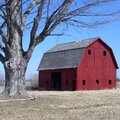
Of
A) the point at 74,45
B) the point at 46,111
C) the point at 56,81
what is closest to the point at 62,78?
the point at 56,81

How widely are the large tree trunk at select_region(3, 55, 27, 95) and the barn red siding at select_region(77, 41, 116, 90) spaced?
2631 cm

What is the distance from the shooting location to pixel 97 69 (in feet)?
152

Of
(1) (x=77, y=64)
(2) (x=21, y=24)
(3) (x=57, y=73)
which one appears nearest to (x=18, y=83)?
(2) (x=21, y=24)

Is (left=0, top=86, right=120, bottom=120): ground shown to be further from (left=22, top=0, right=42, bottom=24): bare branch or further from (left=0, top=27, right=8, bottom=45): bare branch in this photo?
(left=22, top=0, right=42, bottom=24): bare branch

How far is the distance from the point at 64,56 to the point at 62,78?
2765 mm

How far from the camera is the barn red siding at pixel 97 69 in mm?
44406

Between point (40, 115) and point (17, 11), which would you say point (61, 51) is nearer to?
point (17, 11)

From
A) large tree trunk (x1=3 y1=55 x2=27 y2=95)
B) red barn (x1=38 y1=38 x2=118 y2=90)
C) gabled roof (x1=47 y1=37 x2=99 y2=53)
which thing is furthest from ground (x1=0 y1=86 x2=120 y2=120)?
gabled roof (x1=47 y1=37 x2=99 y2=53)

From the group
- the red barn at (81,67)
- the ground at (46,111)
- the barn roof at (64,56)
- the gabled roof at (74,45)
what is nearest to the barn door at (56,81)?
the red barn at (81,67)

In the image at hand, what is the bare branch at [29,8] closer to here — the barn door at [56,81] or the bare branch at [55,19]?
the bare branch at [55,19]

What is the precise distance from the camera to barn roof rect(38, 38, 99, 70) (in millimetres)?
44694

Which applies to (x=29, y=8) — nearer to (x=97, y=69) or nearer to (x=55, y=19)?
(x=55, y=19)

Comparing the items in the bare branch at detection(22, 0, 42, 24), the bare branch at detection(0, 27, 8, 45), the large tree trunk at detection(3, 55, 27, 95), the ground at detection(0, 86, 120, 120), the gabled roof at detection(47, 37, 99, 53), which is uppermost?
the gabled roof at detection(47, 37, 99, 53)

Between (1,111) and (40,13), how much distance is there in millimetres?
5277
